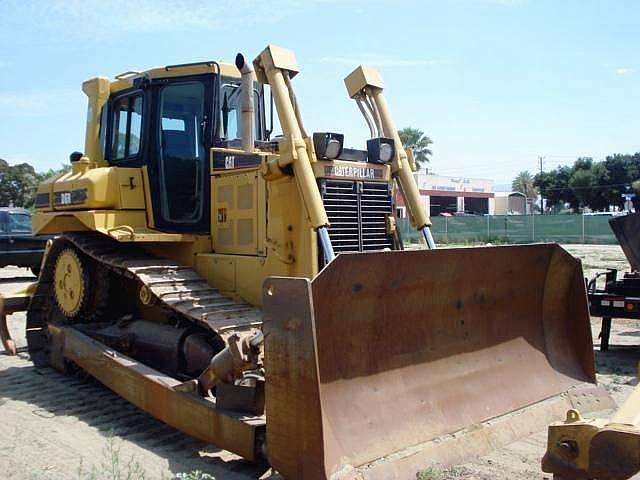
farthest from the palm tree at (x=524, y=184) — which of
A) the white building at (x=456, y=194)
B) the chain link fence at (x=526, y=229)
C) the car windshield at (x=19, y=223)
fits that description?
the car windshield at (x=19, y=223)

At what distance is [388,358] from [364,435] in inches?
25.7

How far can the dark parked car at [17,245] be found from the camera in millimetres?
16266

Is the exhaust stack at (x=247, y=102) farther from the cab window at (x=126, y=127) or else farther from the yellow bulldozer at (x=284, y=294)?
the cab window at (x=126, y=127)

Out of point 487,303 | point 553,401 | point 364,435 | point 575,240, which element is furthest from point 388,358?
point 575,240

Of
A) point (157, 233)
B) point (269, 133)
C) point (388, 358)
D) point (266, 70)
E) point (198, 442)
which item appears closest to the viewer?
point (388, 358)

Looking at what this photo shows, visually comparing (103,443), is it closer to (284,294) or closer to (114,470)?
(114,470)

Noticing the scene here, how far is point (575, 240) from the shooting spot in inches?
1241

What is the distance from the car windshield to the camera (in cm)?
1670

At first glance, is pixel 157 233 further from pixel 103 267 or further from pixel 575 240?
pixel 575 240

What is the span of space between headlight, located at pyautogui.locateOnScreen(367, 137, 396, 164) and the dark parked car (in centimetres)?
1243

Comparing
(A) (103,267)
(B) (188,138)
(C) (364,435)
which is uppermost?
(B) (188,138)

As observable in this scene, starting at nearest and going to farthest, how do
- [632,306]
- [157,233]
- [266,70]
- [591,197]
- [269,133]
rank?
A: [266,70]
[157,233]
[269,133]
[632,306]
[591,197]

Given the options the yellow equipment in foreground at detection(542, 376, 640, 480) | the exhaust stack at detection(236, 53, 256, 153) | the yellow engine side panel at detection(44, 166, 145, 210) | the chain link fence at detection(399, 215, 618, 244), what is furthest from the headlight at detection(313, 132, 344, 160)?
the chain link fence at detection(399, 215, 618, 244)

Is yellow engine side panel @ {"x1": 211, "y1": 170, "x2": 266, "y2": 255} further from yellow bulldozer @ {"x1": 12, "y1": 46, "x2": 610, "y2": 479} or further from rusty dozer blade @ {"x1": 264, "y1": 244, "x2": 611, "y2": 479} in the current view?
rusty dozer blade @ {"x1": 264, "y1": 244, "x2": 611, "y2": 479}
